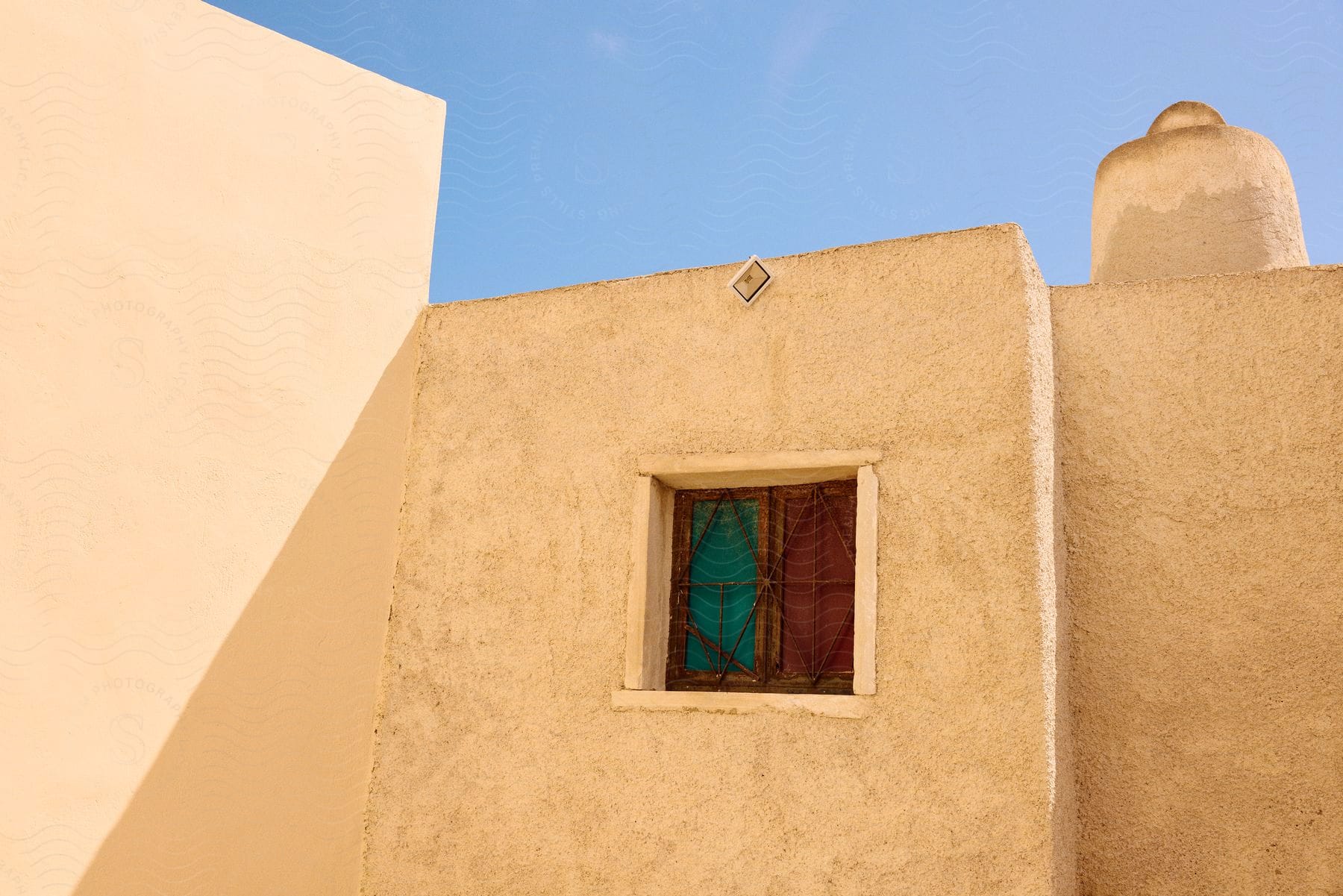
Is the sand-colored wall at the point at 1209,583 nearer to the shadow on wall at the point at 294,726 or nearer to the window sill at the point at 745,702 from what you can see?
the window sill at the point at 745,702

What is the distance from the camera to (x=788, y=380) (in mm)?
4359

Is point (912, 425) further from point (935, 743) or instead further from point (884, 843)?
point (884, 843)

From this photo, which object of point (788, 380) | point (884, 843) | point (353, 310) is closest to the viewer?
point (884, 843)

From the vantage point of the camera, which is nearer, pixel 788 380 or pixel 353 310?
pixel 788 380

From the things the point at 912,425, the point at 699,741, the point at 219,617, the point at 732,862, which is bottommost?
the point at 732,862

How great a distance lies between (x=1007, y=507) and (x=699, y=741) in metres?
1.56

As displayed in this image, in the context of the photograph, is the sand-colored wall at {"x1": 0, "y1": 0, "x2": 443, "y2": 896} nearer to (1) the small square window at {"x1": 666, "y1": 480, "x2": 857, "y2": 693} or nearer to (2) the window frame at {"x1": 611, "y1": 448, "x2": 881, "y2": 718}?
(2) the window frame at {"x1": 611, "y1": 448, "x2": 881, "y2": 718}

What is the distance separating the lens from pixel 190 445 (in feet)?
14.1

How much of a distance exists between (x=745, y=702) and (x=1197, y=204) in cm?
459

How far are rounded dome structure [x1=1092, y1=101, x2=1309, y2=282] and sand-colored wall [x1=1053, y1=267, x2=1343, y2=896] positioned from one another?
1844mm

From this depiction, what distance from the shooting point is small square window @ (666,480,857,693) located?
4297 mm

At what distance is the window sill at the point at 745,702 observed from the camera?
3.87 metres

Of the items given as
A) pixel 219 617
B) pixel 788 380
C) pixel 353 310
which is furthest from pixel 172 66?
pixel 788 380

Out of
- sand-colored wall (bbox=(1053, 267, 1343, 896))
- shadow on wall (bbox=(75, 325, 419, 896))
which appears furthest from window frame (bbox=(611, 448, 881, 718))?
shadow on wall (bbox=(75, 325, 419, 896))
